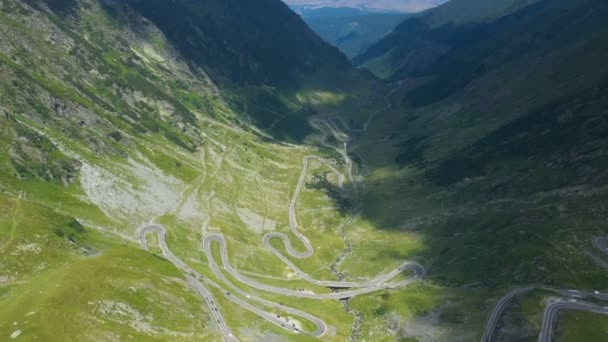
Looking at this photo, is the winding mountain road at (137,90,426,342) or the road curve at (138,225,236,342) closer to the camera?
the road curve at (138,225,236,342)

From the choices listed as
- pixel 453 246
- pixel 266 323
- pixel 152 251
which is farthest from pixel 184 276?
pixel 453 246

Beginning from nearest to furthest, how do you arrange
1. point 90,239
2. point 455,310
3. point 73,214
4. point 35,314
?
point 35,314 < point 455,310 < point 90,239 < point 73,214

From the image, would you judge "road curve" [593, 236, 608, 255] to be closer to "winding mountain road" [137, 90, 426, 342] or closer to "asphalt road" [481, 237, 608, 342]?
"asphalt road" [481, 237, 608, 342]

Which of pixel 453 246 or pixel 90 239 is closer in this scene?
pixel 90 239

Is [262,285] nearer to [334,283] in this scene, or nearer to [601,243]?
[334,283]

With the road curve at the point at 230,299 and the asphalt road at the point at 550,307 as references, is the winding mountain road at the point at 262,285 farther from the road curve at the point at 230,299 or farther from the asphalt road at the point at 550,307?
the asphalt road at the point at 550,307

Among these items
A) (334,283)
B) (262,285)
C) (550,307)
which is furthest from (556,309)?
(262,285)

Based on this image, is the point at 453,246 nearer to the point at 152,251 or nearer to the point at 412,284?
the point at 412,284

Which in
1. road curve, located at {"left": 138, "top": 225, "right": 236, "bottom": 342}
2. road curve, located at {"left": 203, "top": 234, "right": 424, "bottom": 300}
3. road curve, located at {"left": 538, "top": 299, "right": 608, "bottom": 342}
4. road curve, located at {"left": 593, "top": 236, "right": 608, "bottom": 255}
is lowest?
road curve, located at {"left": 138, "top": 225, "right": 236, "bottom": 342}

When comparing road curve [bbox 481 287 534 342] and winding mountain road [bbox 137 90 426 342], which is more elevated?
road curve [bbox 481 287 534 342]

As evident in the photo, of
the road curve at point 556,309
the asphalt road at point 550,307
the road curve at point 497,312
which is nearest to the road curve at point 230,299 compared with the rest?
the road curve at point 497,312

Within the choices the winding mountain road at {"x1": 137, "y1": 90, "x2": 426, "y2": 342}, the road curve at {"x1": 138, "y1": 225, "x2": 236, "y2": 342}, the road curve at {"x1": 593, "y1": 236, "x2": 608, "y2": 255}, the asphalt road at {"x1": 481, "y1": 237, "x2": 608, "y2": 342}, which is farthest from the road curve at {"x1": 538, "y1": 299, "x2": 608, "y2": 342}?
the road curve at {"x1": 138, "y1": 225, "x2": 236, "y2": 342}
